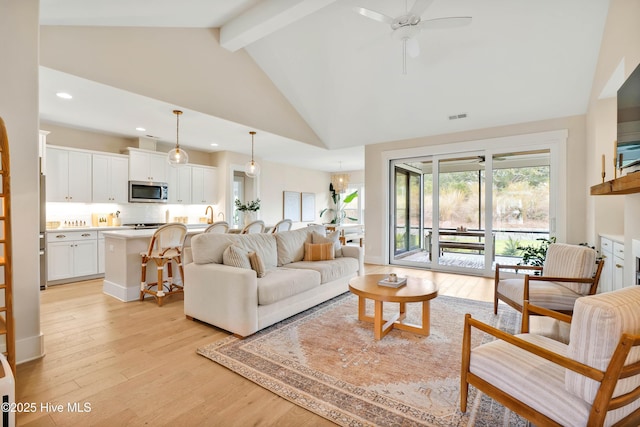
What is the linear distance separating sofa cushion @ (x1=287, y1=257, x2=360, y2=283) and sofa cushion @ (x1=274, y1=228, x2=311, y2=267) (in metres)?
0.11

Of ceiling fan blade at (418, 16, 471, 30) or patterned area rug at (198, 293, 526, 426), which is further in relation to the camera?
ceiling fan blade at (418, 16, 471, 30)

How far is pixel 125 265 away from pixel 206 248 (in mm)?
1594

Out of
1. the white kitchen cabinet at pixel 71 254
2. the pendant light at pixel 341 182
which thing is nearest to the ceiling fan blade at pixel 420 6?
the white kitchen cabinet at pixel 71 254

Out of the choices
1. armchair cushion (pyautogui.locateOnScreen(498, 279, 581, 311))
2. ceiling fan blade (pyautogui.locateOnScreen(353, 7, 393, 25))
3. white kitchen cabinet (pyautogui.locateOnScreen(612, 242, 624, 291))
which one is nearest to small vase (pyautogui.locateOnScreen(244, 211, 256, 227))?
ceiling fan blade (pyautogui.locateOnScreen(353, 7, 393, 25))

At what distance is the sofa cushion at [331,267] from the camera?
3755 mm

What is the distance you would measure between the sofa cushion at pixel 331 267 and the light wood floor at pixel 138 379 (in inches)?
51.4

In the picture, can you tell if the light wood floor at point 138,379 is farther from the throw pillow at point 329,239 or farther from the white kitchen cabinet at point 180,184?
the white kitchen cabinet at point 180,184

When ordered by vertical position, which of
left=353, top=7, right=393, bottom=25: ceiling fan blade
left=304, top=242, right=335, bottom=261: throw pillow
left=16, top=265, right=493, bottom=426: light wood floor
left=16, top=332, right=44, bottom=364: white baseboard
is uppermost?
left=353, top=7, right=393, bottom=25: ceiling fan blade

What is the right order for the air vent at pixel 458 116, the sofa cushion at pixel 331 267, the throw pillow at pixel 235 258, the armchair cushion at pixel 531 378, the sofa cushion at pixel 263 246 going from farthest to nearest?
the air vent at pixel 458 116
the sofa cushion at pixel 331 267
the sofa cushion at pixel 263 246
the throw pillow at pixel 235 258
the armchair cushion at pixel 531 378

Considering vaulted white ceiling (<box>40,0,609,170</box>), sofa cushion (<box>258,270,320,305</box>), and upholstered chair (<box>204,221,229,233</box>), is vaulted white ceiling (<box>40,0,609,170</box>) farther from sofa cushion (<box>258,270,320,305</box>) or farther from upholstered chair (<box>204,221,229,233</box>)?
sofa cushion (<box>258,270,320,305</box>)

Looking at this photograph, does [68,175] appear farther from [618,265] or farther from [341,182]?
[618,265]

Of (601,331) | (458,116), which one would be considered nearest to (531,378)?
(601,331)

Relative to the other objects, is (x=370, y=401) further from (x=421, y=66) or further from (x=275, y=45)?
(x=275, y=45)

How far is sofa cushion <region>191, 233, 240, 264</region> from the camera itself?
322cm
